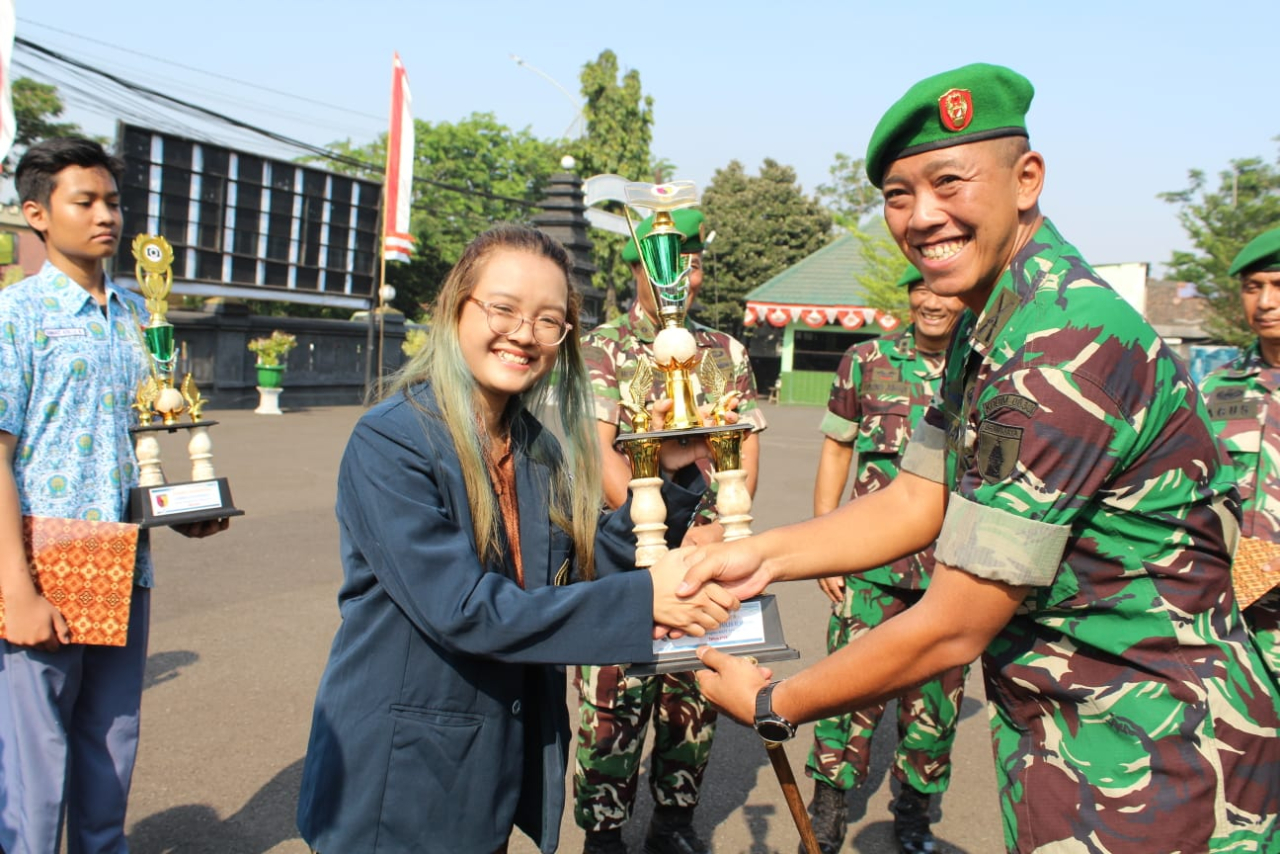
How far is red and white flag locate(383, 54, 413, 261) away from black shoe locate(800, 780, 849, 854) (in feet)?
49.9

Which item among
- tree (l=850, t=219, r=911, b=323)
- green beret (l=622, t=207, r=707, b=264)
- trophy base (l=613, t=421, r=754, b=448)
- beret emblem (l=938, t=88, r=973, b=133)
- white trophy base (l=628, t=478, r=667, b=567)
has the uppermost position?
tree (l=850, t=219, r=911, b=323)

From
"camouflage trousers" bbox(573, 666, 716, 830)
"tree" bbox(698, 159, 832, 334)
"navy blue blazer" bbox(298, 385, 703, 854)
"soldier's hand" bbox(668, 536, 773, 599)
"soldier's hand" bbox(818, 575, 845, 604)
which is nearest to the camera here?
"navy blue blazer" bbox(298, 385, 703, 854)

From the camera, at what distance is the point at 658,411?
2.66 metres

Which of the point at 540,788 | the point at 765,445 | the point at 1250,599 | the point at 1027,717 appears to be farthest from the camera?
the point at 765,445

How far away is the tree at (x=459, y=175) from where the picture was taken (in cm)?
4653

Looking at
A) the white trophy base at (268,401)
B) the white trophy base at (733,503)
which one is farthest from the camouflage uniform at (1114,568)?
the white trophy base at (268,401)

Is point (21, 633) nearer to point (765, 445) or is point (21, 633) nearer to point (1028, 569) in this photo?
point (1028, 569)

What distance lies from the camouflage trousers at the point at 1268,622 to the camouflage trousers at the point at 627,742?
1831mm

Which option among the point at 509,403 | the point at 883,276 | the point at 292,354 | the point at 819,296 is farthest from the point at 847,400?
the point at 819,296

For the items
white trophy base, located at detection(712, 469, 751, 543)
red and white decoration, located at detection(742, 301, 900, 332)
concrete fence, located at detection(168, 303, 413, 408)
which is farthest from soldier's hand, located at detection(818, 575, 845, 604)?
red and white decoration, located at detection(742, 301, 900, 332)

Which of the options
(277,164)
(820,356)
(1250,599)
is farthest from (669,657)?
(820,356)

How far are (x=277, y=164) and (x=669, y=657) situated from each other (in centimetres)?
1924

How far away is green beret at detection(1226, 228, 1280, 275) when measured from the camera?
3713mm

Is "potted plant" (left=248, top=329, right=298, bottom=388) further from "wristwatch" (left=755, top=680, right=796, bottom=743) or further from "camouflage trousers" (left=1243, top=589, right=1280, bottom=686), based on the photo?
"wristwatch" (left=755, top=680, right=796, bottom=743)
